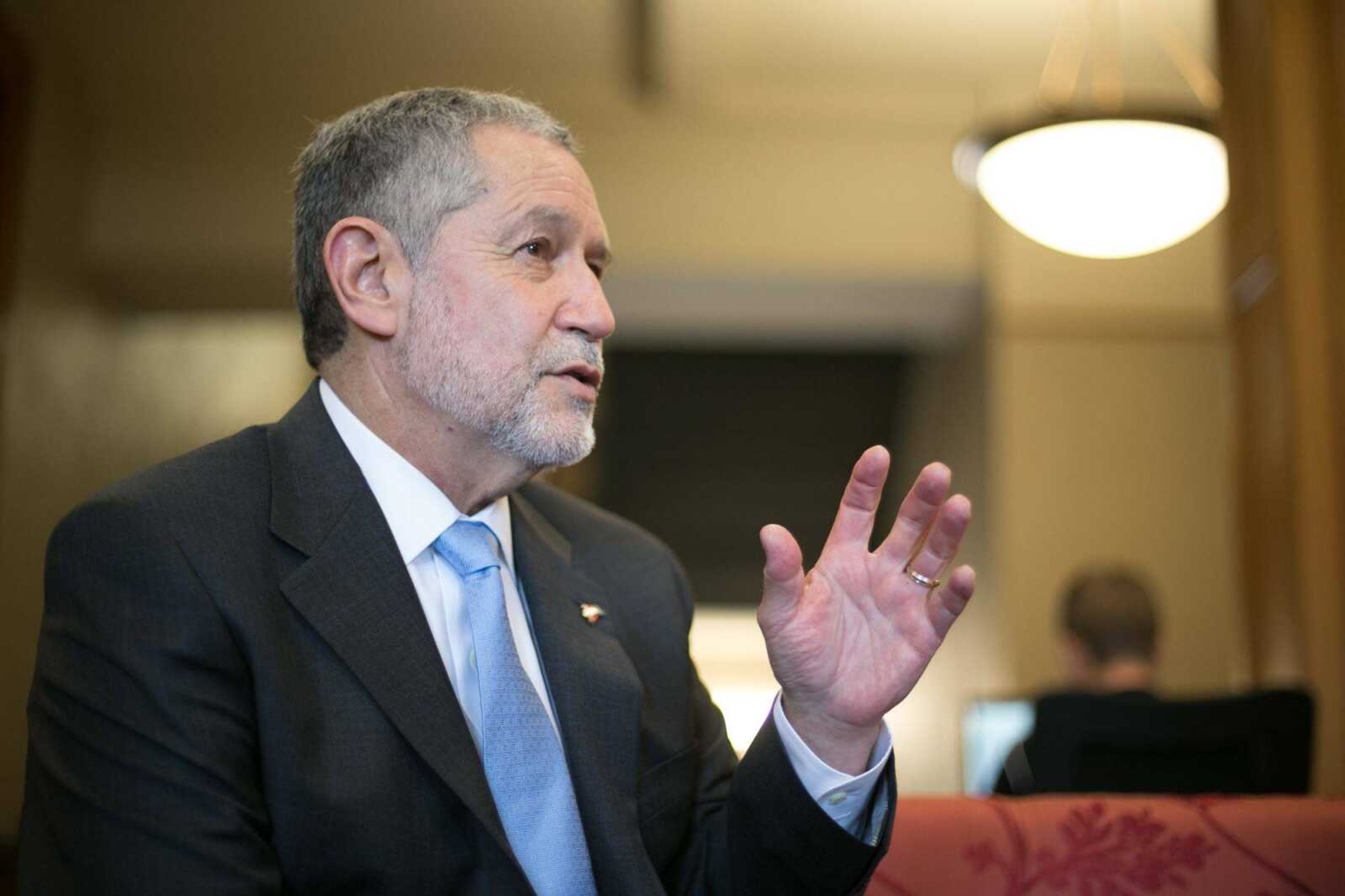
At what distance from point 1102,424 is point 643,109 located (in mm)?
2411

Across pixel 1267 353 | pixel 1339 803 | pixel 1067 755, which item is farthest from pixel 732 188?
pixel 1339 803

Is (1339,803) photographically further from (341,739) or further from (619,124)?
(619,124)

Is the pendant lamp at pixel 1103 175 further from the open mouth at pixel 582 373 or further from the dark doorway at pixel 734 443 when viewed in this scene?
the dark doorway at pixel 734 443

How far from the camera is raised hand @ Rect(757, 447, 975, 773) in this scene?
49.8 inches

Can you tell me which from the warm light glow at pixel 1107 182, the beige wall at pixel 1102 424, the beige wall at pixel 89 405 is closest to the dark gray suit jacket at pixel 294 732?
the warm light glow at pixel 1107 182

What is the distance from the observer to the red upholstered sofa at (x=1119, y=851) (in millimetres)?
1338

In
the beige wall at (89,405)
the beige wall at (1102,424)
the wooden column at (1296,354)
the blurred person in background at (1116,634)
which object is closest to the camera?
the wooden column at (1296,354)

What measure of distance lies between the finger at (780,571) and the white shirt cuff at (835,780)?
4.7 inches

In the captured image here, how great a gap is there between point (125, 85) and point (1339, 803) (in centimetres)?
528

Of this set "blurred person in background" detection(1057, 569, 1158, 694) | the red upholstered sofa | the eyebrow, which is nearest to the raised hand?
the red upholstered sofa

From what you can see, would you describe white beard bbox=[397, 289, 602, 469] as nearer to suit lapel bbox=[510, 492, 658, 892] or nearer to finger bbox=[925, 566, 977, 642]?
suit lapel bbox=[510, 492, 658, 892]

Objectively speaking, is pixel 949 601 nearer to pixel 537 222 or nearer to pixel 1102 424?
pixel 537 222

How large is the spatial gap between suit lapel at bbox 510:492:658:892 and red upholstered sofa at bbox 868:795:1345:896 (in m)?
0.27

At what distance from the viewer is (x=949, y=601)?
4.21 ft
